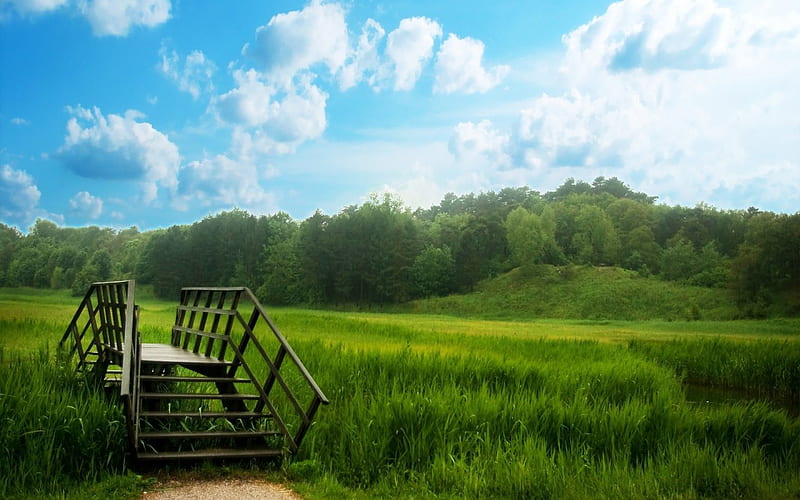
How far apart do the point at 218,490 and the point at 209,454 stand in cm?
85

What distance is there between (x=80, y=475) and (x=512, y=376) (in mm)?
9392

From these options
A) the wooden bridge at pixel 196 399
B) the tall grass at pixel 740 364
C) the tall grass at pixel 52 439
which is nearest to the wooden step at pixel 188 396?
the wooden bridge at pixel 196 399

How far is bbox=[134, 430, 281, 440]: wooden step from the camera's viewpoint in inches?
320

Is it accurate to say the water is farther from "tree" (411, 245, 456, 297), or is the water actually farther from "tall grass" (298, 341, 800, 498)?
"tree" (411, 245, 456, 297)

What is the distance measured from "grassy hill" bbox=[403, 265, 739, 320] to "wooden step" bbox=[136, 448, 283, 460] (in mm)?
47908

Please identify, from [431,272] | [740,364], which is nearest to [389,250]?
[431,272]

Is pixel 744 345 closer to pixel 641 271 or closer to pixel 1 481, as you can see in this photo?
pixel 1 481

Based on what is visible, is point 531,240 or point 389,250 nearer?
point 389,250

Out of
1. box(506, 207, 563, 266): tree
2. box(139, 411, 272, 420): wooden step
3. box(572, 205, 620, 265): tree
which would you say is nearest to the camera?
box(139, 411, 272, 420): wooden step

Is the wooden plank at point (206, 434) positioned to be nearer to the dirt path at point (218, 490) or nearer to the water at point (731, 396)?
the dirt path at point (218, 490)

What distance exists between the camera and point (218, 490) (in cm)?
738

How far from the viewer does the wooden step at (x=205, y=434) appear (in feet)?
26.7

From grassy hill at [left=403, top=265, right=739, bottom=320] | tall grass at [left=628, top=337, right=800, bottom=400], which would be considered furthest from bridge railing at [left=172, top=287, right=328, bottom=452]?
grassy hill at [left=403, top=265, right=739, bottom=320]

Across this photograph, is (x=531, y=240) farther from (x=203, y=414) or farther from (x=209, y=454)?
(x=209, y=454)
